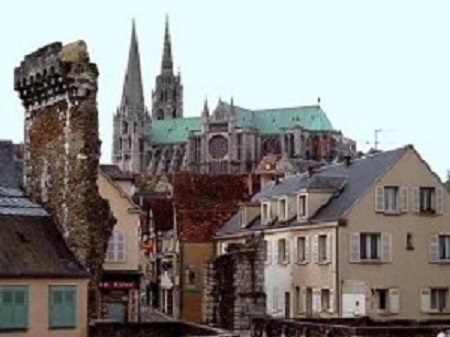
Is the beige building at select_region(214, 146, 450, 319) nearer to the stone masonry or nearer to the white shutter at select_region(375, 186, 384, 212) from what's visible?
the white shutter at select_region(375, 186, 384, 212)

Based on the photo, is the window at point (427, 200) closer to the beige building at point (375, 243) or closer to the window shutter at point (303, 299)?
the beige building at point (375, 243)

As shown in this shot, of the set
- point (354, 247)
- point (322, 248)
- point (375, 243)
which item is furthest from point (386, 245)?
point (322, 248)

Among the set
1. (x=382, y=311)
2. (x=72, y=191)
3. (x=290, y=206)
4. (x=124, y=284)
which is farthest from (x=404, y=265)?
(x=72, y=191)

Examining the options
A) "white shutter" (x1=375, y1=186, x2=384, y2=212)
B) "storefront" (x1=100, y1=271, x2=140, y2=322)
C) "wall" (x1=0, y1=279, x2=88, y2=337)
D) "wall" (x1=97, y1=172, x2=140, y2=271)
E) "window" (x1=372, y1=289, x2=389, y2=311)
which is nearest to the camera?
"wall" (x1=0, y1=279, x2=88, y2=337)

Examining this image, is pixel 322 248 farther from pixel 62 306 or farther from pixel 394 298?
pixel 62 306

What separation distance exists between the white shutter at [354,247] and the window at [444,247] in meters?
4.53

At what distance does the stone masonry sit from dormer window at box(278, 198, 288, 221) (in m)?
1.83

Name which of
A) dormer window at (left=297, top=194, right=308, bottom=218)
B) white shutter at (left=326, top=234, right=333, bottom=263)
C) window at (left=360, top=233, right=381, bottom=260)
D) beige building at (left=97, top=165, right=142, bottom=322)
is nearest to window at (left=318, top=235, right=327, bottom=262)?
white shutter at (left=326, top=234, right=333, bottom=263)

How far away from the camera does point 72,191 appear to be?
30.3 meters

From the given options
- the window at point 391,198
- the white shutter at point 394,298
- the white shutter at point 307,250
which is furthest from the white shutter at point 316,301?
the window at point 391,198

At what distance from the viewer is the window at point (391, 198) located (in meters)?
47.5

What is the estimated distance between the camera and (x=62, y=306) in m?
28.5

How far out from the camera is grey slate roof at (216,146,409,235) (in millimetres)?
47625

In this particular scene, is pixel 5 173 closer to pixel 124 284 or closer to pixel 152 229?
pixel 124 284
